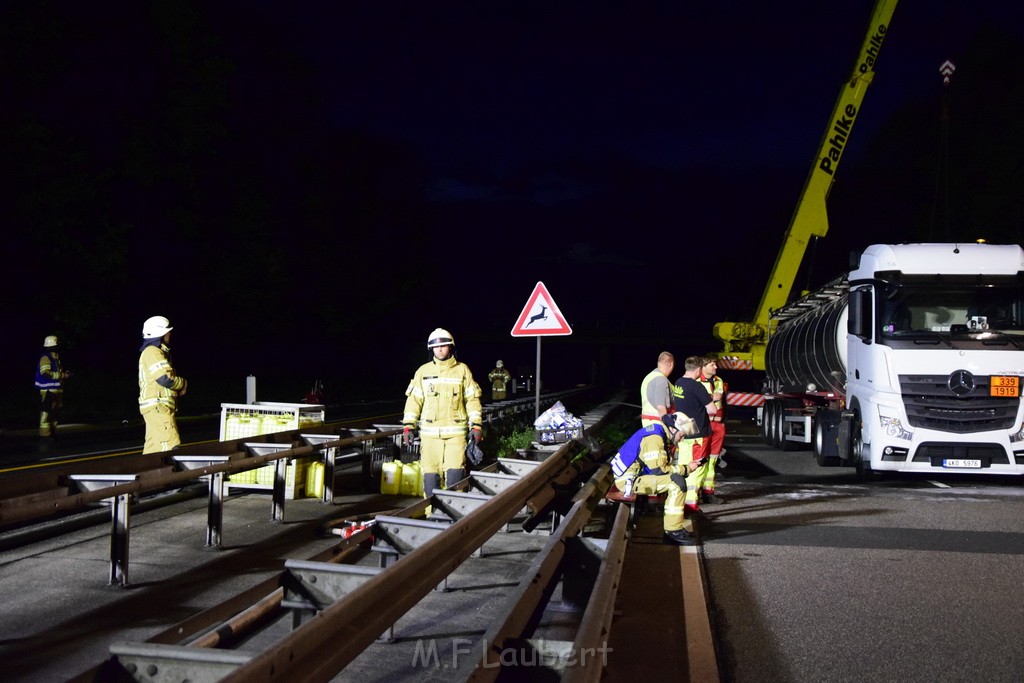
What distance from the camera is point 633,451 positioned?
9656 mm

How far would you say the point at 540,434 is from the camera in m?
13.0

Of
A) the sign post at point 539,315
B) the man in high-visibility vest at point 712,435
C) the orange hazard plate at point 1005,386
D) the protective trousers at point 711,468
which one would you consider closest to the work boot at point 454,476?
the man in high-visibility vest at point 712,435

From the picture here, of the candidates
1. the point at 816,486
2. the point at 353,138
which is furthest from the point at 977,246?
the point at 353,138

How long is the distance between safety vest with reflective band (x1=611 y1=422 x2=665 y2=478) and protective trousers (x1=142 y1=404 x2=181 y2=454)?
175 inches

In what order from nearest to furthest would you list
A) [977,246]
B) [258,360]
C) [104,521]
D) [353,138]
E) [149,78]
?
[104,521], [977,246], [149,78], [258,360], [353,138]

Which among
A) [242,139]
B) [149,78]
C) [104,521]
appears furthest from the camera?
[242,139]

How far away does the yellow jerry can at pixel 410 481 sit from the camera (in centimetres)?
1114

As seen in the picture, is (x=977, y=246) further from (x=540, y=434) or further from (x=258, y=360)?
(x=258, y=360)

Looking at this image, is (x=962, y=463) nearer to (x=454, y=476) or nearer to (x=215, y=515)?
(x=454, y=476)

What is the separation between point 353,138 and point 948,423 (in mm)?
46743

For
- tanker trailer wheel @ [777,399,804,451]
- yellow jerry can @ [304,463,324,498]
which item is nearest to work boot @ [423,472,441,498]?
yellow jerry can @ [304,463,324,498]

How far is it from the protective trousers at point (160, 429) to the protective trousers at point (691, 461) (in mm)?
5085

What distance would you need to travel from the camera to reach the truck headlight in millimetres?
13312

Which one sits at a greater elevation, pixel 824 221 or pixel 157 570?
pixel 824 221
